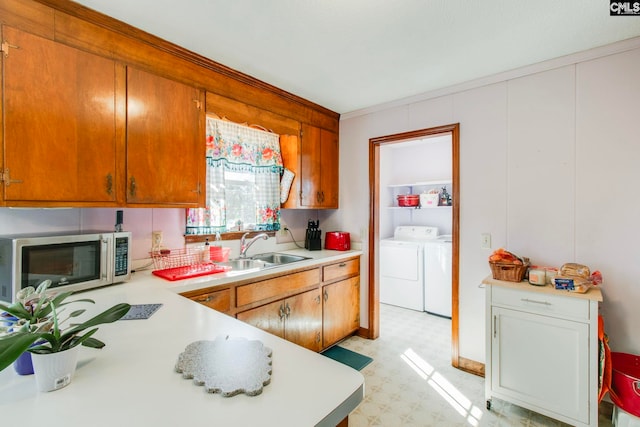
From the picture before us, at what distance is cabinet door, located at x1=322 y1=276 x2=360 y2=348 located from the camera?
2744mm

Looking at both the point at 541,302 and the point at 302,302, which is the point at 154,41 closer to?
the point at 302,302

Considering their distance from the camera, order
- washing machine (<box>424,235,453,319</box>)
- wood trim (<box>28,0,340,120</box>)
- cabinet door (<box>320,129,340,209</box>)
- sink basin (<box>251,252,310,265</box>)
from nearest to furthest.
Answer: wood trim (<box>28,0,340,120</box>), sink basin (<box>251,252,310,265</box>), cabinet door (<box>320,129,340,209</box>), washing machine (<box>424,235,453,319</box>)

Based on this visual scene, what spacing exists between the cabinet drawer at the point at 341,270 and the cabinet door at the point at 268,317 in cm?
56

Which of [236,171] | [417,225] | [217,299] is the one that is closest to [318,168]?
[236,171]

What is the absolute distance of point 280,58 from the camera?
6.84 feet

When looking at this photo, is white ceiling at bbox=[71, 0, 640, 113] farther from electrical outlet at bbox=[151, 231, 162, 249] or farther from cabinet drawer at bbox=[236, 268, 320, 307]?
cabinet drawer at bbox=[236, 268, 320, 307]

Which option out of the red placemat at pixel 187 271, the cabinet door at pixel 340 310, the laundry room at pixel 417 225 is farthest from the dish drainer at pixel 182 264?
the laundry room at pixel 417 225

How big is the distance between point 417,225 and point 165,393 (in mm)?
4236

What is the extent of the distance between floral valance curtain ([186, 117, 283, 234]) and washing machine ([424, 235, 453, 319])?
78.1 inches

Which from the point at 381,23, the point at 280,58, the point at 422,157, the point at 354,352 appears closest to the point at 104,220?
the point at 280,58

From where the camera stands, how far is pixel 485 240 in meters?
2.40

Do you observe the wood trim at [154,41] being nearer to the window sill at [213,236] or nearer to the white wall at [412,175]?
the window sill at [213,236]

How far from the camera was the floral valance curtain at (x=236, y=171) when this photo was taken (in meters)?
2.38

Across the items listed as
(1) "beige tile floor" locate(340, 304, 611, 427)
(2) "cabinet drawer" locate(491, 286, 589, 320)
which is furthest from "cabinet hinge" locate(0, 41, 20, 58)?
(2) "cabinet drawer" locate(491, 286, 589, 320)
